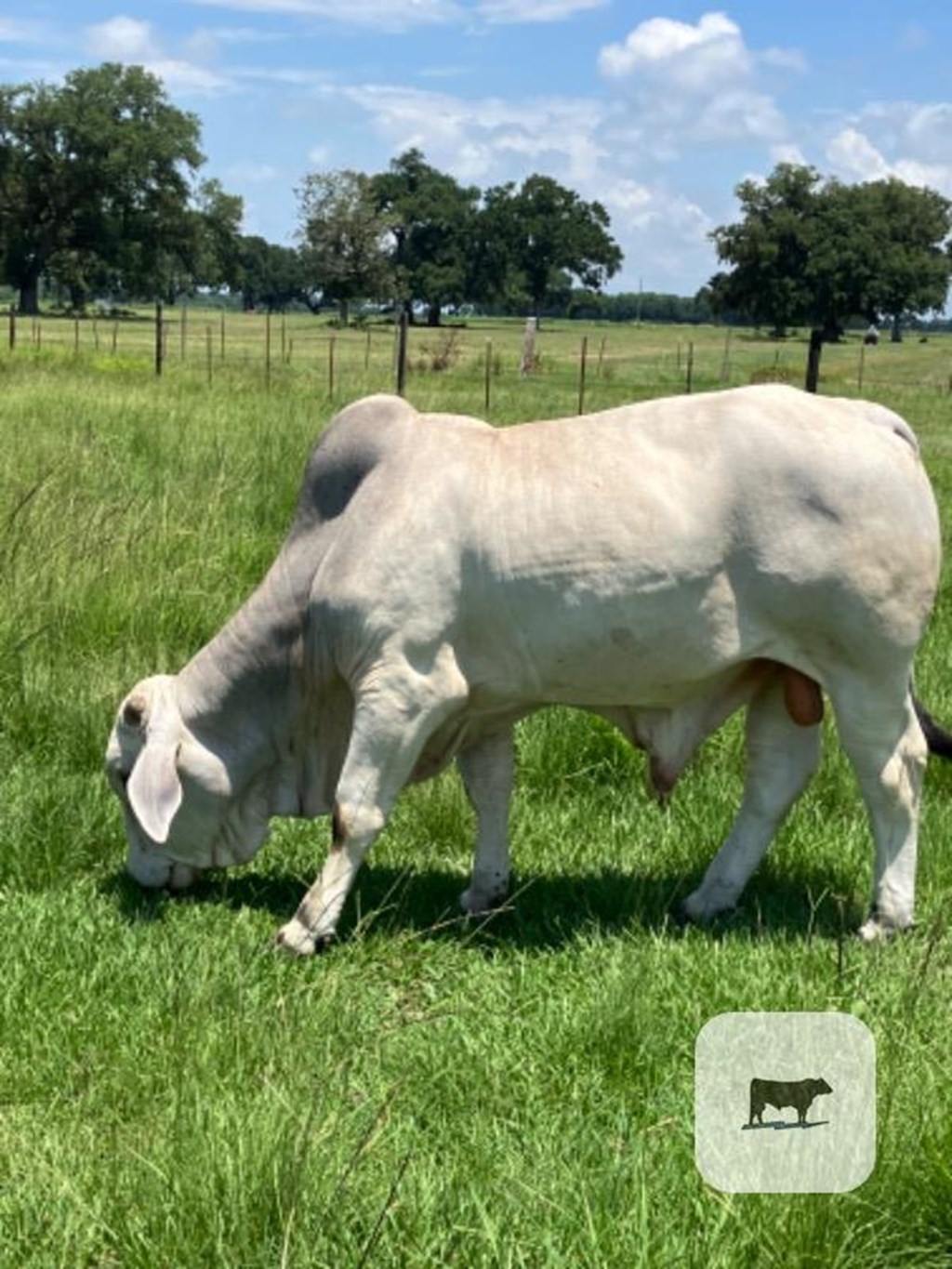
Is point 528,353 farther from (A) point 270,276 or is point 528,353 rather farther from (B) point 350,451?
(A) point 270,276

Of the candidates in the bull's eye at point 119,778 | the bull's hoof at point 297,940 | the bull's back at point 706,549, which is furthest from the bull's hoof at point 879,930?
the bull's eye at point 119,778

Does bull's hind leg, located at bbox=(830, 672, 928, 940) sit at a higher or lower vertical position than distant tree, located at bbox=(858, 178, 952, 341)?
lower

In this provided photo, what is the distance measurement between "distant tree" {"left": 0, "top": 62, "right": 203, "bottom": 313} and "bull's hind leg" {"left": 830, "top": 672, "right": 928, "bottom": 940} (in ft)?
246

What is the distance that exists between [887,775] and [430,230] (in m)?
102

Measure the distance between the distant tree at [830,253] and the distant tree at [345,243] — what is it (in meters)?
19.8

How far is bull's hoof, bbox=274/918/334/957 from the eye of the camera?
457 centimetres

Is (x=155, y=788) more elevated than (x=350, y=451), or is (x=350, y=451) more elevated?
(x=350, y=451)

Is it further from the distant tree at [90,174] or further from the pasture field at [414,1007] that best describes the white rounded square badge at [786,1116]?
the distant tree at [90,174]

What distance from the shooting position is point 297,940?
15.0 ft

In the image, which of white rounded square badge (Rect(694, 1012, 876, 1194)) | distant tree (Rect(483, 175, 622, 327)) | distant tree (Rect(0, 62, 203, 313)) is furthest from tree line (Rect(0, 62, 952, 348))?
white rounded square badge (Rect(694, 1012, 876, 1194))

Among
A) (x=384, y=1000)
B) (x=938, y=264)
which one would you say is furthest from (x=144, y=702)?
(x=938, y=264)

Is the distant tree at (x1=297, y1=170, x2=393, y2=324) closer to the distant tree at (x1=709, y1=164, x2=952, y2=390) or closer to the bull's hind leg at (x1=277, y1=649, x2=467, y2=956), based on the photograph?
the distant tree at (x1=709, y1=164, x2=952, y2=390)

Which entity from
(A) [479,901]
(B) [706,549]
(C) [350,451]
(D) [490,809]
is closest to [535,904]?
(A) [479,901]

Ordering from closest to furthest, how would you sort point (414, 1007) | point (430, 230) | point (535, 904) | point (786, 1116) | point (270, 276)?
1. point (786, 1116)
2. point (414, 1007)
3. point (535, 904)
4. point (430, 230)
5. point (270, 276)
